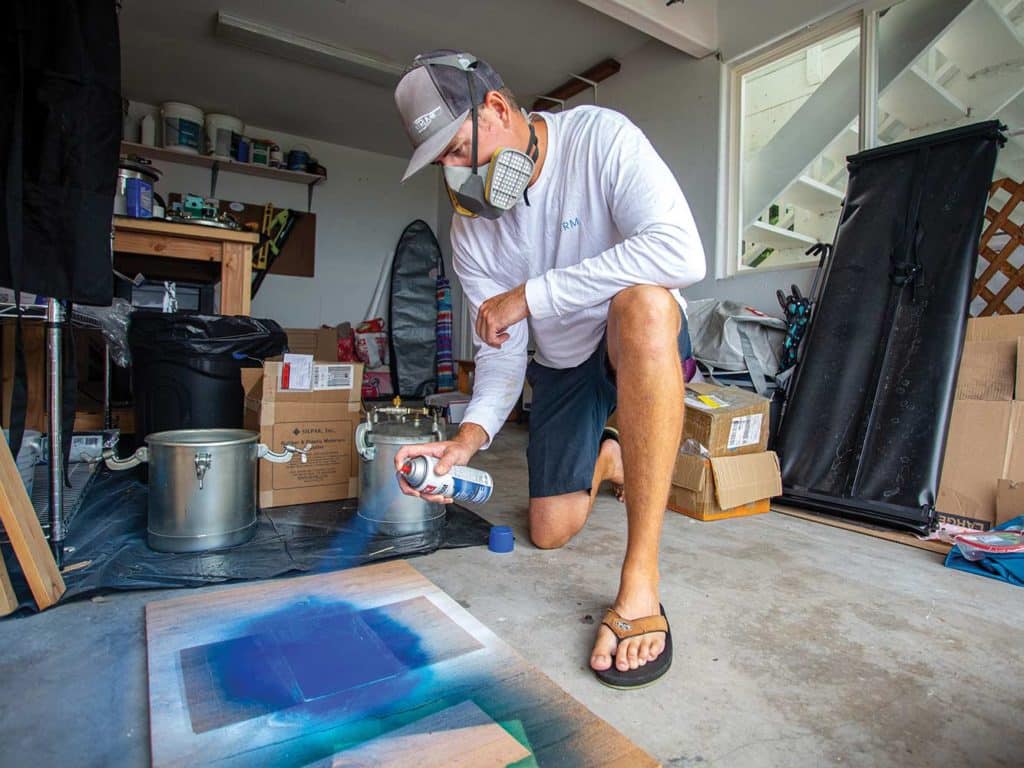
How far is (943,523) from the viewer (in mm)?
1732

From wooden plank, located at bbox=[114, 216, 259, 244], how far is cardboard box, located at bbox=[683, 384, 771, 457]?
169cm

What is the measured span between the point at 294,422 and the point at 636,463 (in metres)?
1.14

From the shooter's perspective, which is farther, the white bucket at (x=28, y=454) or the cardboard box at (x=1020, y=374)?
the cardboard box at (x=1020, y=374)

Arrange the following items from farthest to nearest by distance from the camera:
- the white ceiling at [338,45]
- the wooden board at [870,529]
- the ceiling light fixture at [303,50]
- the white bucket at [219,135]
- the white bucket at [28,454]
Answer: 1. the white bucket at [219,135]
2. the ceiling light fixture at [303,50]
3. the white ceiling at [338,45]
4. the wooden board at [870,529]
5. the white bucket at [28,454]

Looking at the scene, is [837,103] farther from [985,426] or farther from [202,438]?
[202,438]

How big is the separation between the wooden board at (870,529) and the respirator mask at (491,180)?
4.76 feet

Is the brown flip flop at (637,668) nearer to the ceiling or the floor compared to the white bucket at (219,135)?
nearer to the floor

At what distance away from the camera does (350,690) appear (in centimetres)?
77

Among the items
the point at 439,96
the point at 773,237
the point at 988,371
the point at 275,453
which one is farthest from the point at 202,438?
the point at 773,237

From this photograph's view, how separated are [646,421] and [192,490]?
1053 mm

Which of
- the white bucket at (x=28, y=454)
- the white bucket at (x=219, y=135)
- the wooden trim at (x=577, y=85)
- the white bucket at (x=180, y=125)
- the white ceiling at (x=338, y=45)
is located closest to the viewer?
the white bucket at (x=28, y=454)

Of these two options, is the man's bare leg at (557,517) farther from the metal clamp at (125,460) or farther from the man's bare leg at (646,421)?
the metal clamp at (125,460)

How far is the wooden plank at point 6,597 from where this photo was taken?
39.7 inches

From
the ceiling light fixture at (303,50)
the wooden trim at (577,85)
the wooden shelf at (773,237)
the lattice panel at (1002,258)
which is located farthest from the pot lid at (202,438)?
the wooden trim at (577,85)
